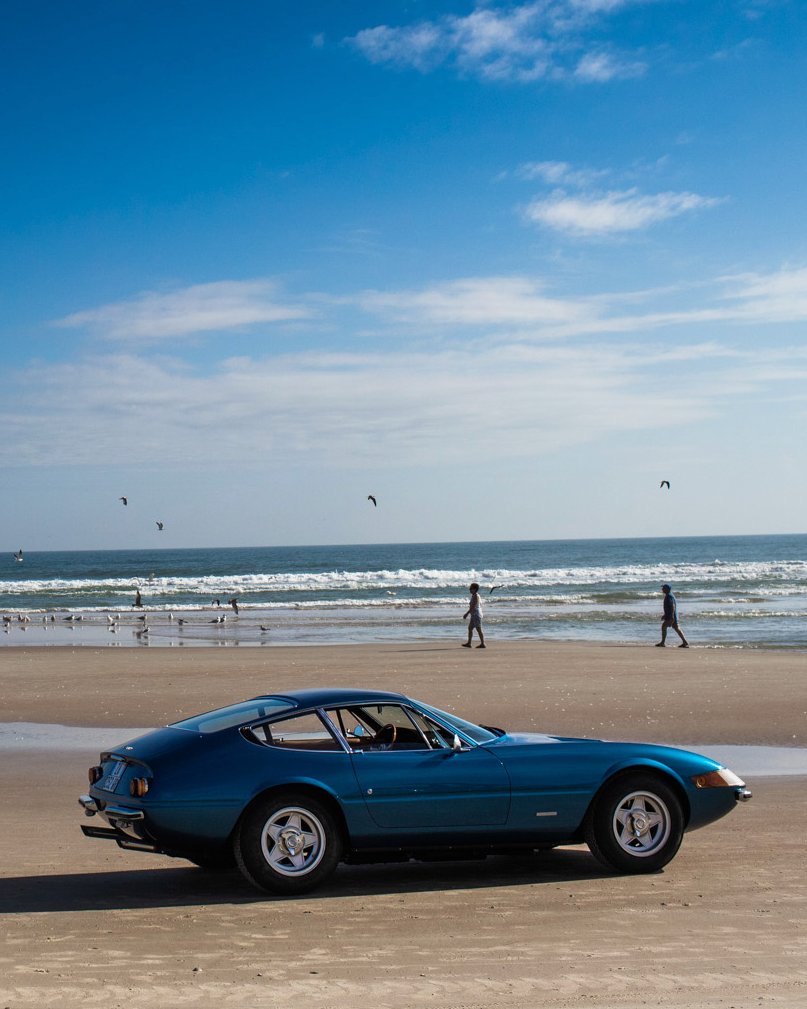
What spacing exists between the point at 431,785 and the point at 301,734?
2.93 feet

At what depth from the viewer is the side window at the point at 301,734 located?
7.32m

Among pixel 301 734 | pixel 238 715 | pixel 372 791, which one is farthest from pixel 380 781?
pixel 238 715

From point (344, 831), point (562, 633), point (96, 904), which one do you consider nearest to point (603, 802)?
point (344, 831)

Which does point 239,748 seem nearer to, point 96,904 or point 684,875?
point 96,904

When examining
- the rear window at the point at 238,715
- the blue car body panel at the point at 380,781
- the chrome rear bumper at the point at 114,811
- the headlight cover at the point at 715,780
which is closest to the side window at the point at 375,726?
the blue car body panel at the point at 380,781

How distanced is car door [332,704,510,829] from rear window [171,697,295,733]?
1.92 ft

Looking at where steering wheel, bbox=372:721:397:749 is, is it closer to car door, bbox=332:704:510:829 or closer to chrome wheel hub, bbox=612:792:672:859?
car door, bbox=332:704:510:829

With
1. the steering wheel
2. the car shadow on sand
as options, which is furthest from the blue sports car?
the car shadow on sand

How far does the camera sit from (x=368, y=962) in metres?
5.68

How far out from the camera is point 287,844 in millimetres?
7090

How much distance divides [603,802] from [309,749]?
1984 mm

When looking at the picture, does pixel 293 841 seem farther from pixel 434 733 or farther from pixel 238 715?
pixel 434 733

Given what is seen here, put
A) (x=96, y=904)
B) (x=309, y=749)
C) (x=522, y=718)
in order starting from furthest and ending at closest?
(x=522, y=718), (x=309, y=749), (x=96, y=904)

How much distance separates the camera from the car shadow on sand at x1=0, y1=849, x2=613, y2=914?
7.00 meters
